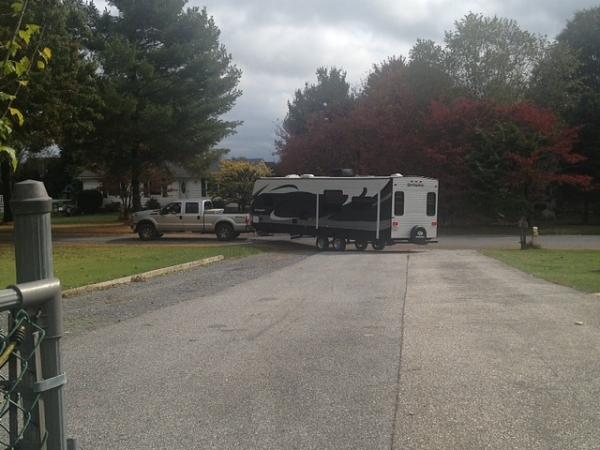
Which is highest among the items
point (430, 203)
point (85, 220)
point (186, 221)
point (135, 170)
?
point (135, 170)

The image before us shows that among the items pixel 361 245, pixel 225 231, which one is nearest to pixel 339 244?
pixel 361 245

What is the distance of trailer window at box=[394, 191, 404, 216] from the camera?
24.7m

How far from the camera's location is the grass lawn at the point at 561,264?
45.1 feet

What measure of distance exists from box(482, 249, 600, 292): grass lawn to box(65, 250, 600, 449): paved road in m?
3.32

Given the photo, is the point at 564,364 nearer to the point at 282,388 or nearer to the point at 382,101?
the point at 282,388

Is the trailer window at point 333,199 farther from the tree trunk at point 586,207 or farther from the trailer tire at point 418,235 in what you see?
the tree trunk at point 586,207

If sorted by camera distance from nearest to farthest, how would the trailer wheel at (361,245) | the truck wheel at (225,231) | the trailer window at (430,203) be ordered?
the trailer window at (430,203)
the trailer wheel at (361,245)
the truck wheel at (225,231)

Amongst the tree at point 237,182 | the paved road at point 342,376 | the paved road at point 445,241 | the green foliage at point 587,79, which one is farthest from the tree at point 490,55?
the paved road at point 342,376

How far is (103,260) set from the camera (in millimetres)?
19750

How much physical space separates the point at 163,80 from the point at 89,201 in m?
34.7

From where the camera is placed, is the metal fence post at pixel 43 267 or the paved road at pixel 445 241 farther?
the paved road at pixel 445 241

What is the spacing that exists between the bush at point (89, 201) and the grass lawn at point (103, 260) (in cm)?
4033

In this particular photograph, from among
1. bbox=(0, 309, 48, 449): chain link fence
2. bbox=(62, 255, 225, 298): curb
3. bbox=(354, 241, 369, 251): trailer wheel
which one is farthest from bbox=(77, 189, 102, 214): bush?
bbox=(0, 309, 48, 449): chain link fence

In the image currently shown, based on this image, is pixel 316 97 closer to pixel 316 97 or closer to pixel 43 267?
pixel 316 97
